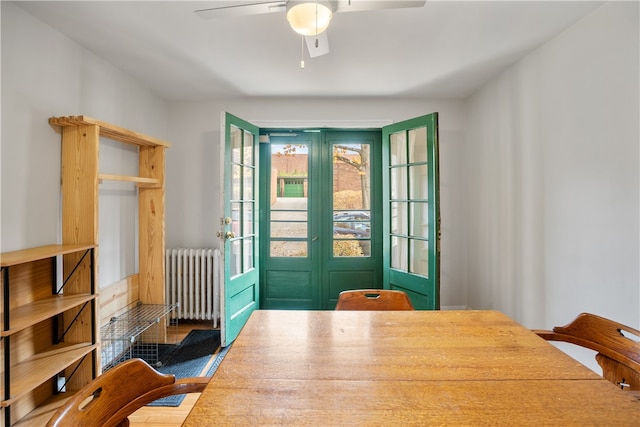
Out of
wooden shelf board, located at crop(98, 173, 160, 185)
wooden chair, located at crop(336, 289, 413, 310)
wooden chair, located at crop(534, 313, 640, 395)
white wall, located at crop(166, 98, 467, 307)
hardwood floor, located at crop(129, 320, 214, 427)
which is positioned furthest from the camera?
white wall, located at crop(166, 98, 467, 307)

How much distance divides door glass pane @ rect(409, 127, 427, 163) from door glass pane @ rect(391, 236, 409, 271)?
31.6 inches

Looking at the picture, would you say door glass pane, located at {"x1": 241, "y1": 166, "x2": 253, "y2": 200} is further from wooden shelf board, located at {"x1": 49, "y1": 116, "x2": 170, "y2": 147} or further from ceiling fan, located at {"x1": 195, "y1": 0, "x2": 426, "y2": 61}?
ceiling fan, located at {"x1": 195, "y1": 0, "x2": 426, "y2": 61}

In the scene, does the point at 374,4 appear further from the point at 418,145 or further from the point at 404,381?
the point at 418,145

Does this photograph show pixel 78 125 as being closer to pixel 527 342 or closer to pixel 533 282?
pixel 527 342

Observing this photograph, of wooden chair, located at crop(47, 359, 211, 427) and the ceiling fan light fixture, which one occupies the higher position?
the ceiling fan light fixture

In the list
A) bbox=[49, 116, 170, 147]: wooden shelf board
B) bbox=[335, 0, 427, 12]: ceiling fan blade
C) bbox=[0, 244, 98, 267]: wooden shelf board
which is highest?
bbox=[335, 0, 427, 12]: ceiling fan blade

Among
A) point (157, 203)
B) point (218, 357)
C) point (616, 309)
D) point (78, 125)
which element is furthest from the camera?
point (157, 203)

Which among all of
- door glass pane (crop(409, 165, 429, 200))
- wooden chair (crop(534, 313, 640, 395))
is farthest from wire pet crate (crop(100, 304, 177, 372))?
wooden chair (crop(534, 313, 640, 395))

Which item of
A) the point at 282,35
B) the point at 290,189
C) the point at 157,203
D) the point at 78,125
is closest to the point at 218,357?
the point at 157,203

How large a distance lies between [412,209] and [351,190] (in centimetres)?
76

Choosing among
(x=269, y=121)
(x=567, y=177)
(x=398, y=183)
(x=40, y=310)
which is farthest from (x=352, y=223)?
(x=40, y=310)

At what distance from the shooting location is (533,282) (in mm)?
2354

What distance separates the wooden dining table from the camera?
0.72 metres

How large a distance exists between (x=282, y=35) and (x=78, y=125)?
1483 millimetres
